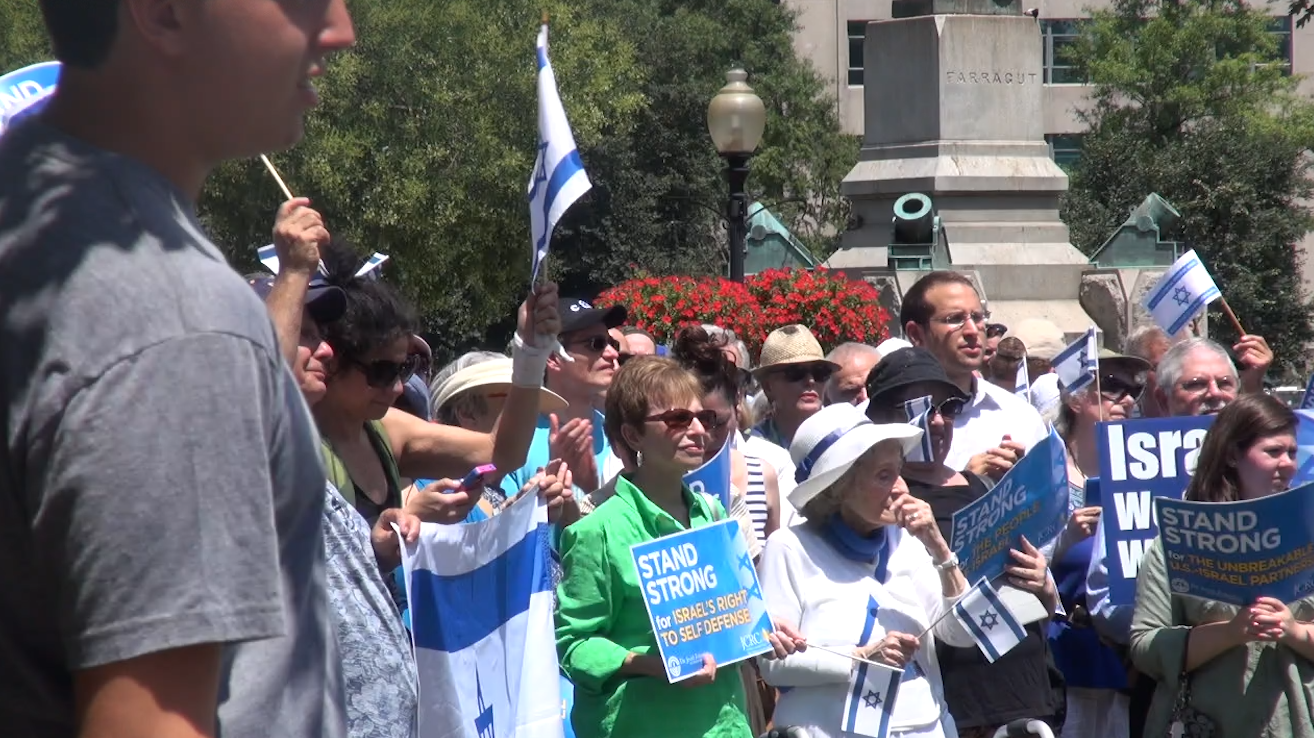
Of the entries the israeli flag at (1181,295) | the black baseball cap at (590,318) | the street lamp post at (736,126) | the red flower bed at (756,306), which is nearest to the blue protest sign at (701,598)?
the black baseball cap at (590,318)

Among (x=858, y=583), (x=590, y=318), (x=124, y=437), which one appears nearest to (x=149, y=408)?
A: (x=124, y=437)

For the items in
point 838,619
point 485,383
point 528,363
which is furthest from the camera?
point 485,383

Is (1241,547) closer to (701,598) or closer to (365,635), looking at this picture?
(701,598)

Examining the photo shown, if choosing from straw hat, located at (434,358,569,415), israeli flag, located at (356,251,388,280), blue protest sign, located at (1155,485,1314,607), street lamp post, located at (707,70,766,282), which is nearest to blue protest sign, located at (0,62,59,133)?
israeli flag, located at (356,251,388,280)

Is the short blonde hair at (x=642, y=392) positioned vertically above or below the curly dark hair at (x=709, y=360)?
above

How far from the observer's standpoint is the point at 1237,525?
521 cm

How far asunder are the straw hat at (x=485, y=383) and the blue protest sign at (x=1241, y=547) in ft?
6.82

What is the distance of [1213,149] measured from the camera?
42938mm

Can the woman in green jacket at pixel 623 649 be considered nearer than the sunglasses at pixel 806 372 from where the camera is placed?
Yes

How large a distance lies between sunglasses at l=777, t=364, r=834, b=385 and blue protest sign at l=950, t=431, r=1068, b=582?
260 cm

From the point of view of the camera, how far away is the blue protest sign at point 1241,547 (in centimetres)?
511

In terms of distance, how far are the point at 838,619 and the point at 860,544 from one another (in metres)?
0.24

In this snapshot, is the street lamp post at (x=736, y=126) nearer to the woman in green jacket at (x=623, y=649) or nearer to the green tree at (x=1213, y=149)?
the woman in green jacket at (x=623, y=649)

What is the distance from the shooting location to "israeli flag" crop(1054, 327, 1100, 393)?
24.3ft
